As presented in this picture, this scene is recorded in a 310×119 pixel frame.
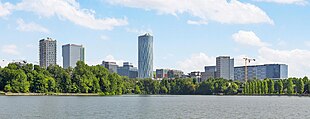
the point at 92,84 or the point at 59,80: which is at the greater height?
the point at 59,80

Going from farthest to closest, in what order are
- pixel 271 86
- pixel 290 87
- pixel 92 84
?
pixel 271 86 → pixel 290 87 → pixel 92 84

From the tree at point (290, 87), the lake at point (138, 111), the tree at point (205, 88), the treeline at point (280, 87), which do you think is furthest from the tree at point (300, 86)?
the lake at point (138, 111)

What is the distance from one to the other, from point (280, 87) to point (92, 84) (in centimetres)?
6804

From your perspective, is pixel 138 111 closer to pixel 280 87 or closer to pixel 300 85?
pixel 300 85

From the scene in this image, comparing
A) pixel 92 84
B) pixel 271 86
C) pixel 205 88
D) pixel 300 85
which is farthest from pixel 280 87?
pixel 92 84

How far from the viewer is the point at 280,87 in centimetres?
16788

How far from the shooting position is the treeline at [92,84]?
A: 12825cm

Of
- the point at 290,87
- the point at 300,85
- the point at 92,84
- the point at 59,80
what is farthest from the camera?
the point at 290,87

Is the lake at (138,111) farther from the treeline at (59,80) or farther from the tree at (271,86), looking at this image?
the tree at (271,86)

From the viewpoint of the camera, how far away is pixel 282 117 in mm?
50719

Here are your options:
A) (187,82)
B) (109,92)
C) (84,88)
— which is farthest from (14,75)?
(187,82)

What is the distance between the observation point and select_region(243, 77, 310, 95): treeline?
157 m

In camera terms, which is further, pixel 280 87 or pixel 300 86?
pixel 280 87

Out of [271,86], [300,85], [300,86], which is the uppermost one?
[300,85]
